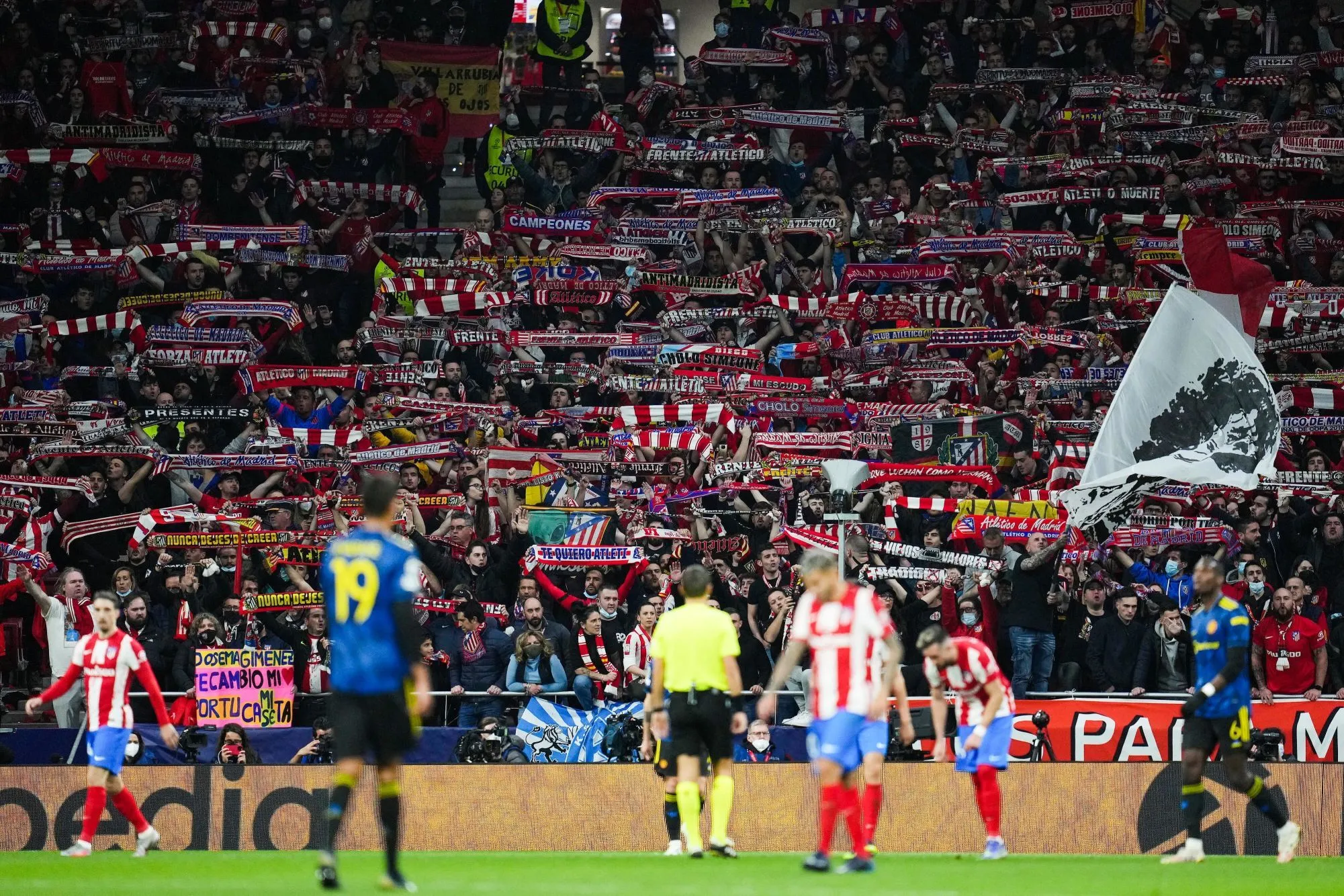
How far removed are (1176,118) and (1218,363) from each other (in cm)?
997

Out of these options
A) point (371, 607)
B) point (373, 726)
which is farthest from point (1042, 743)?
point (371, 607)

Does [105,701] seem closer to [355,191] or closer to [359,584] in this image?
[359,584]

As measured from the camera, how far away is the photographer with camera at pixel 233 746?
1959 cm

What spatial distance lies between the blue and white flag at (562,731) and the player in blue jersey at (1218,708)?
704 centimetres

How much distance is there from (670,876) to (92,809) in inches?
219

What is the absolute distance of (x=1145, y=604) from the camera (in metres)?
20.3

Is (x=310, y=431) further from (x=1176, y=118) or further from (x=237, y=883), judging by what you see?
(x=1176, y=118)

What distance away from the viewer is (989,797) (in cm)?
1416

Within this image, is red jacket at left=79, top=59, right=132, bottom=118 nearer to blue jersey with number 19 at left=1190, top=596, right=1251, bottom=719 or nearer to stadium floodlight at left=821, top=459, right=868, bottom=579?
stadium floodlight at left=821, top=459, right=868, bottom=579

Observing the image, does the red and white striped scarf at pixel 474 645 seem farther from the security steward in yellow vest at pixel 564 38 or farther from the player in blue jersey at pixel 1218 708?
the security steward in yellow vest at pixel 564 38

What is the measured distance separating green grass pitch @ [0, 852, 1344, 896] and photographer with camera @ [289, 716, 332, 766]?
3.30 m

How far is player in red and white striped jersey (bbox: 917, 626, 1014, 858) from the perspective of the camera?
1405 centimetres

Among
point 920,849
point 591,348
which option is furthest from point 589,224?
point 920,849

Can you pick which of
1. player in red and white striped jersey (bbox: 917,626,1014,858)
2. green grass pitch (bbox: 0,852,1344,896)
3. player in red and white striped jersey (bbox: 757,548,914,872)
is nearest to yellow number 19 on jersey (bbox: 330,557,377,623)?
green grass pitch (bbox: 0,852,1344,896)
